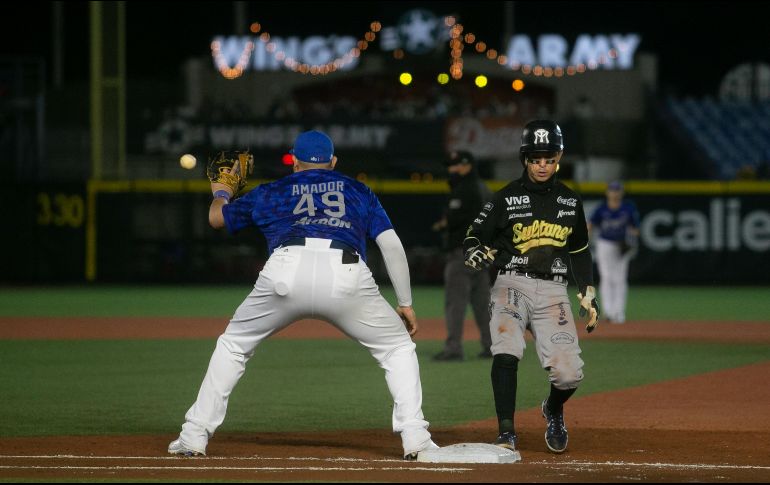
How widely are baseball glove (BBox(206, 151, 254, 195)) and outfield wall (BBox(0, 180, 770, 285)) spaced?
21.5 m

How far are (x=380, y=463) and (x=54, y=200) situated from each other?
2385cm

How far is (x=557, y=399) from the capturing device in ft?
27.5

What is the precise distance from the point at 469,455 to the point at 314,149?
1.99 meters

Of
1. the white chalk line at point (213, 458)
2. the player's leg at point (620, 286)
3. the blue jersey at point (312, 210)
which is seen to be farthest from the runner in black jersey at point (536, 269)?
the player's leg at point (620, 286)

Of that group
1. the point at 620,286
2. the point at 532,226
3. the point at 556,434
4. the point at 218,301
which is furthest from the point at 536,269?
the point at 218,301

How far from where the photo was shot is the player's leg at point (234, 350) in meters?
7.79

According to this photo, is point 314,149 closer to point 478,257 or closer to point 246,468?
point 478,257

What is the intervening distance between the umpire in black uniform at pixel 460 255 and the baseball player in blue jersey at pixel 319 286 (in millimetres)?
5654

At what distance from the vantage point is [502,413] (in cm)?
814

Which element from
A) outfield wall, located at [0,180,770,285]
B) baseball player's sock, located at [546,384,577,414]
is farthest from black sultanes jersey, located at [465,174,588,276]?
outfield wall, located at [0,180,770,285]

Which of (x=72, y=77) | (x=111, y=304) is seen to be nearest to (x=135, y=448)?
(x=111, y=304)

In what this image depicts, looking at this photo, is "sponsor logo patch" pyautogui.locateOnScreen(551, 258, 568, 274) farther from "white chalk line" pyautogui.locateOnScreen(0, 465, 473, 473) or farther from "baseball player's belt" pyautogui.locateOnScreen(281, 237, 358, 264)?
"white chalk line" pyautogui.locateOnScreen(0, 465, 473, 473)

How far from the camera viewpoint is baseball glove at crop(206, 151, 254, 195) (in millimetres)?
8250

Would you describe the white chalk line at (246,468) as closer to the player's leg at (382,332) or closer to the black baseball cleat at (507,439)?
the player's leg at (382,332)
